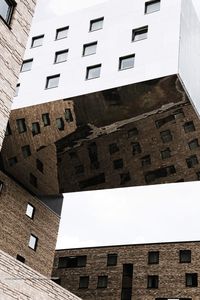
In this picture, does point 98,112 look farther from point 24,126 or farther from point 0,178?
point 0,178

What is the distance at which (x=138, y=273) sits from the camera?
39.9 m

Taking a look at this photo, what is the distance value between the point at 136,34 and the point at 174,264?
19637 millimetres

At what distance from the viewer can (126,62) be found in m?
24.3

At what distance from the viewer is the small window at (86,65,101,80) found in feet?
80.5

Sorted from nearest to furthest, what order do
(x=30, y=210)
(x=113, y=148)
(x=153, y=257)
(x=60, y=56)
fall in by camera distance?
(x=113, y=148) → (x=60, y=56) → (x=30, y=210) → (x=153, y=257)

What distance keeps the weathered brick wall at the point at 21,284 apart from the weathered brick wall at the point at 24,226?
9.41 metres

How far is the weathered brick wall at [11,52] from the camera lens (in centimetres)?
1559

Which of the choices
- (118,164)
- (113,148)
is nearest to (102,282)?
(118,164)

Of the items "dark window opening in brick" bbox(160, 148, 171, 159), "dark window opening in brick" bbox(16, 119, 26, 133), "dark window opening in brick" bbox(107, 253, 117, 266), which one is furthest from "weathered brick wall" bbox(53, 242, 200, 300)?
"dark window opening in brick" bbox(16, 119, 26, 133)

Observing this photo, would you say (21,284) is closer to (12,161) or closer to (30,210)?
(12,161)

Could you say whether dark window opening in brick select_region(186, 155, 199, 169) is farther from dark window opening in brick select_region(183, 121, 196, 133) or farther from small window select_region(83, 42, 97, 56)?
small window select_region(83, 42, 97, 56)

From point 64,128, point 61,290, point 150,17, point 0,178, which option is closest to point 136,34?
point 150,17

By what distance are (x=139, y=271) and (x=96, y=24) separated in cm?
1974

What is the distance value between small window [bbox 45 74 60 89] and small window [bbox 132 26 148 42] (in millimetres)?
3770
